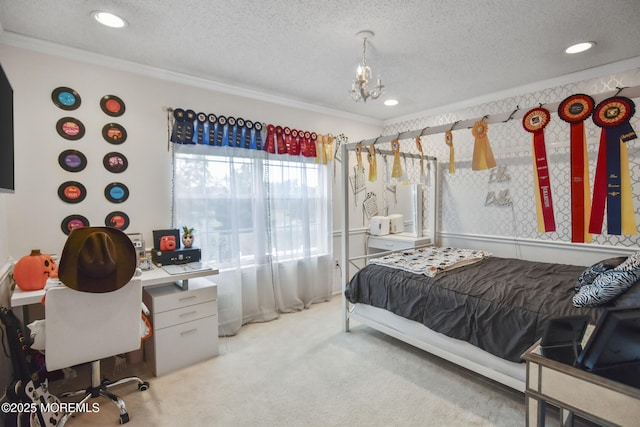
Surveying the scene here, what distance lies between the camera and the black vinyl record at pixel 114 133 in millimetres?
2537

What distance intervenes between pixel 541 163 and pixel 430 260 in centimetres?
129

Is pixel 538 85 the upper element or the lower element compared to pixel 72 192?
upper

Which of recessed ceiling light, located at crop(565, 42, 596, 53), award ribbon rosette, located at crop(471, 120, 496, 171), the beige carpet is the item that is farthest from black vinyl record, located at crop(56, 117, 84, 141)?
recessed ceiling light, located at crop(565, 42, 596, 53)

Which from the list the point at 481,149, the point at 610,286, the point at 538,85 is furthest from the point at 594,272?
the point at 538,85

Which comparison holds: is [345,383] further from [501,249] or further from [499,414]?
[501,249]

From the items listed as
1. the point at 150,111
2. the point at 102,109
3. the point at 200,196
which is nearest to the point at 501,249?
the point at 200,196

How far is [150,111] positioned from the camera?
2752 mm

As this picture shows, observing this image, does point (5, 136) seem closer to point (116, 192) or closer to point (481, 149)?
point (116, 192)

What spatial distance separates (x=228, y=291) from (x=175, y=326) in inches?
30.1

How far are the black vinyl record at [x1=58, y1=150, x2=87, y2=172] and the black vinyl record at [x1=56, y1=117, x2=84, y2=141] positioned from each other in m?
0.12

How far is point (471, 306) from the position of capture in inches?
84.3

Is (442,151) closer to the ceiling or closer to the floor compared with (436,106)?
closer to the floor

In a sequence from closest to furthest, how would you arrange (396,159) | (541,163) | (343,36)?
1. (541,163)
2. (343,36)
3. (396,159)

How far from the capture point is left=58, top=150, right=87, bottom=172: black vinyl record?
237 cm
